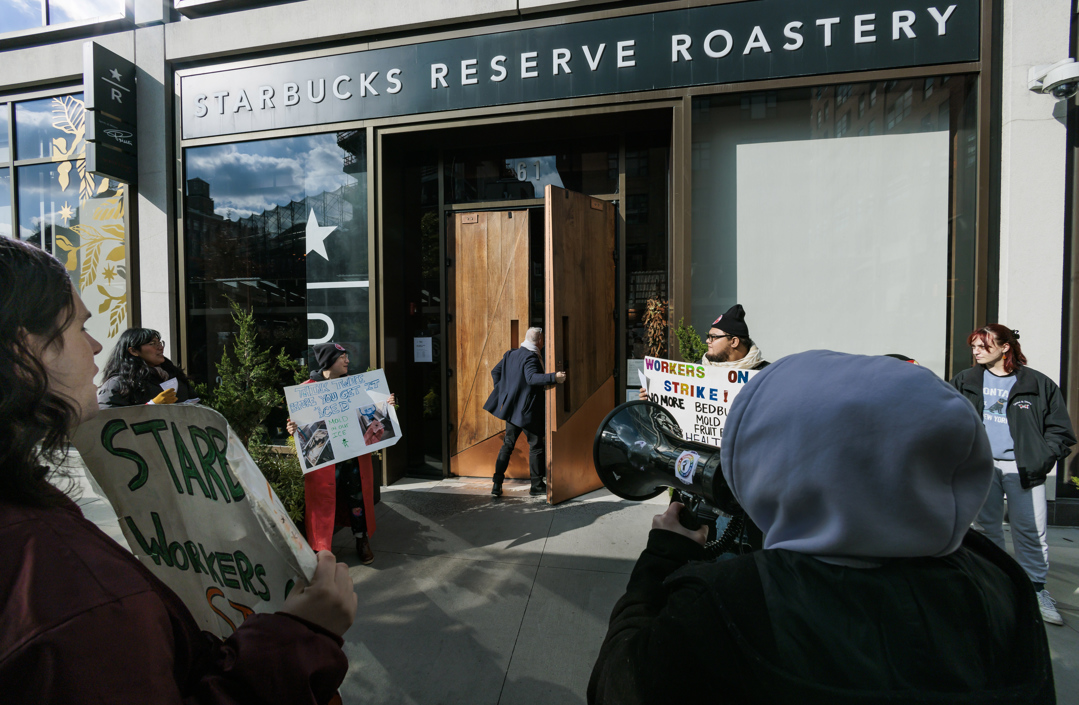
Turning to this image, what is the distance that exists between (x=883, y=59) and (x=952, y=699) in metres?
5.28

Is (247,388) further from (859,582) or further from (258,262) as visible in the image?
(859,582)

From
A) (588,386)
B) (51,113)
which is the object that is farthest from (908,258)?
(51,113)

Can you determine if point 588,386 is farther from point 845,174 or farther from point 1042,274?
point 1042,274

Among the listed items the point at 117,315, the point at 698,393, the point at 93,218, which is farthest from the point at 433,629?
the point at 93,218

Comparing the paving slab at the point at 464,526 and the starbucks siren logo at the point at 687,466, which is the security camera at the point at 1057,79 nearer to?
the starbucks siren logo at the point at 687,466

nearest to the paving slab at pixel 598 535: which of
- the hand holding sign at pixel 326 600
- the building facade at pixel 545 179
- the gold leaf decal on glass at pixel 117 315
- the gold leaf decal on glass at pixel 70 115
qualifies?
the building facade at pixel 545 179

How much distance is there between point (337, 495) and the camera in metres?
Answer: 3.84

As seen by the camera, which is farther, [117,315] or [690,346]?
[117,315]

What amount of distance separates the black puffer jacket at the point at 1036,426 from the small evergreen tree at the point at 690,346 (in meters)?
1.97

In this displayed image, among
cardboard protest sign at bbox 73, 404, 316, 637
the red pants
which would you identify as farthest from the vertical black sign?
cardboard protest sign at bbox 73, 404, 316, 637

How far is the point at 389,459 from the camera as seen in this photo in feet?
17.9

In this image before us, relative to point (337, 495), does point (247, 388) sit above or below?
above

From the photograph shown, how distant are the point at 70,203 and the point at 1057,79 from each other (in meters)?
9.87

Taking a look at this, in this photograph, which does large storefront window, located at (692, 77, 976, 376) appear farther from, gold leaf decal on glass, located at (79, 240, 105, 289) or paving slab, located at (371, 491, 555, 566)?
gold leaf decal on glass, located at (79, 240, 105, 289)
